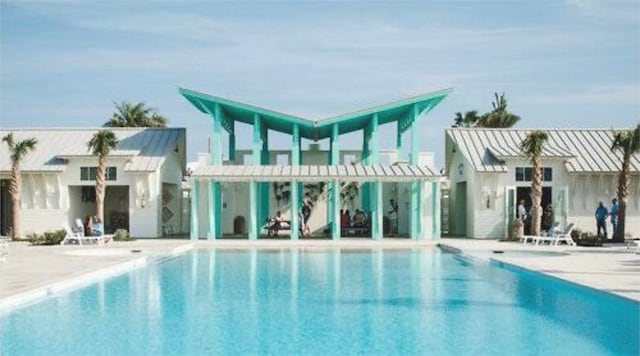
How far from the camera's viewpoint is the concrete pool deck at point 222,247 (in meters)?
12.8

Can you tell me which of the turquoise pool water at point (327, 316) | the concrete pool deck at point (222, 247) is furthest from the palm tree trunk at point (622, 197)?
the turquoise pool water at point (327, 316)

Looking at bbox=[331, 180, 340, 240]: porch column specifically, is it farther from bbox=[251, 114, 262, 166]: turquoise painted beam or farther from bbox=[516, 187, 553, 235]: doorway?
bbox=[516, 187, 553, 235]: doorway

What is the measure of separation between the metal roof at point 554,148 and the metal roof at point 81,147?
37.9 feet

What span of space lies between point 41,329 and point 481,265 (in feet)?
37.4

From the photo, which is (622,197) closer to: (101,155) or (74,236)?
(101,155)

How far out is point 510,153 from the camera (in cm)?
2850

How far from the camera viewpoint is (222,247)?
79.7 feet

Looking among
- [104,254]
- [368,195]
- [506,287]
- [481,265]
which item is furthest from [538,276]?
[368,195]

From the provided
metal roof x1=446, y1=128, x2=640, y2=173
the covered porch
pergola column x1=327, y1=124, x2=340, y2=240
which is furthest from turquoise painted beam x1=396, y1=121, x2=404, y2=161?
pergola column x1=327, y1=124, x2=340, y2=240

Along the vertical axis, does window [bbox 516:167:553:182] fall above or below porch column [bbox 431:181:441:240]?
above

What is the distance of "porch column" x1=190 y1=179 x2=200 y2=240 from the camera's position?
89.9ft

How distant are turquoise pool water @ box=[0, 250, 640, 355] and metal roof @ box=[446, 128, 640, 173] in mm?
12491

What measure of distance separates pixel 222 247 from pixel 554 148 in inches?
528

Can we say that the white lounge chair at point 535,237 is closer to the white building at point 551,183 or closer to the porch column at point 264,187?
the white building at point 551,183
